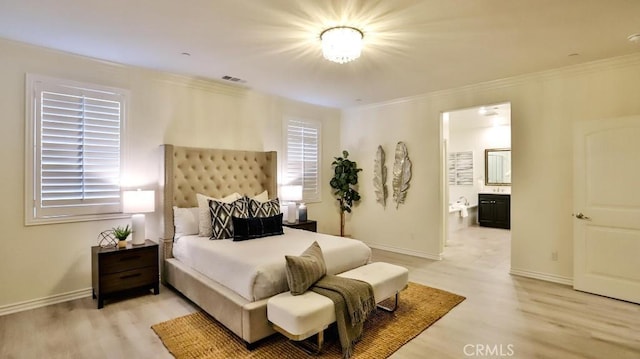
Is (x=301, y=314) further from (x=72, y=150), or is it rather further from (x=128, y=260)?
(x=72, y=150)

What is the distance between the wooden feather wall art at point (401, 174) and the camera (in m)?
5.68

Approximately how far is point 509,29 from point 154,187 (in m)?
4.32

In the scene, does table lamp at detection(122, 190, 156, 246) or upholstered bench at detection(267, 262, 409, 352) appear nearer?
upholstered bench at detection(267, 262, 409, 352)

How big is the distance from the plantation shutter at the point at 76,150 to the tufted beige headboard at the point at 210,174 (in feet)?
1.87

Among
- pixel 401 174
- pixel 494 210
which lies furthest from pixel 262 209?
pixel 494 210

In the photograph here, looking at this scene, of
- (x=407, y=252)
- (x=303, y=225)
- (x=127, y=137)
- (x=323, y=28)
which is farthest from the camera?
(x=407, y=252)

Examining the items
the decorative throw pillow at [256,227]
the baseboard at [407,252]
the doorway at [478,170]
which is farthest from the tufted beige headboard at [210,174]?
the doorway at [478,170]

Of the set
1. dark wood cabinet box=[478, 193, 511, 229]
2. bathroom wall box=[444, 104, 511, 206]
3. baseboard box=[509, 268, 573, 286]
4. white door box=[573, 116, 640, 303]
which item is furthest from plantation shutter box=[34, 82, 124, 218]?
dark wood cabinet box=[478, 193, 511, 229]

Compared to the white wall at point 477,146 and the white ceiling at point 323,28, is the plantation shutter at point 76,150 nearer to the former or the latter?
the white ceiling at point 323,28

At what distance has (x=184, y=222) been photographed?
4.00 m

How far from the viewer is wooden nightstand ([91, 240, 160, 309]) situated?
10.9 feet

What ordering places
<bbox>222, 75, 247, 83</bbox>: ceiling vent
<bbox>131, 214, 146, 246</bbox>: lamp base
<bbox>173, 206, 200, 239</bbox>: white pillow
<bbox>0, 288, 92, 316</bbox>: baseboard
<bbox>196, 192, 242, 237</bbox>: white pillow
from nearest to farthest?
<bbox>0, 288, 92, 316</bbox>: baseboard < <bbox>131, 214, 146, 246</bbox>: lamp base < <bbox>196, 192, 242, 237</bbox>: white pillow < <bbox>173, 206, 200, 239</bbox>: white pillow < <bbox>222, 75, 247, 83</bbox>: ceiling vent

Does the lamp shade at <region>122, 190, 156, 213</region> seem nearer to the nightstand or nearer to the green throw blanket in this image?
the nightstand

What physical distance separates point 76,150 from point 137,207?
91 cm
